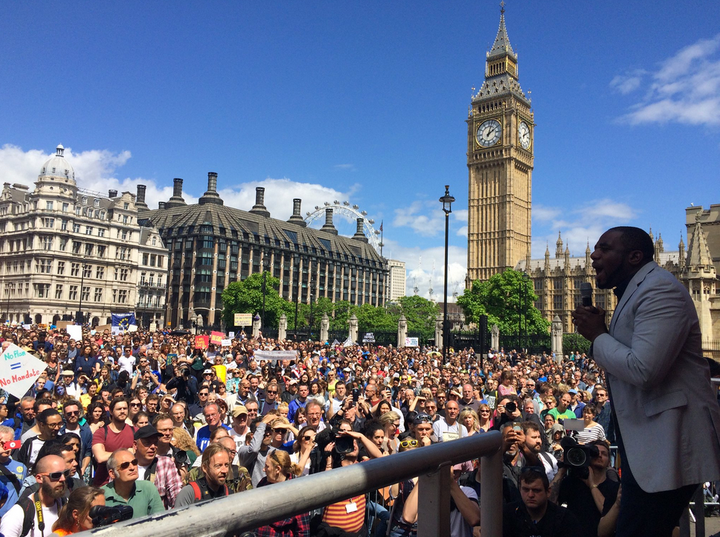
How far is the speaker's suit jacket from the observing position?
2.27 m

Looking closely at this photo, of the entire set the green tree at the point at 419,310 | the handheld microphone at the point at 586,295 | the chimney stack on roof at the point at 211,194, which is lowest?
the handheld microphone at the point at 586,295

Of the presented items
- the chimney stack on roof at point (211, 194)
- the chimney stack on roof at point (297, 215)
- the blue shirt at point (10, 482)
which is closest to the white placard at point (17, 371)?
the blue shirt at point (10, 482)

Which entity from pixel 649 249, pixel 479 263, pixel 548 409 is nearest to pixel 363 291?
pixel 479 263

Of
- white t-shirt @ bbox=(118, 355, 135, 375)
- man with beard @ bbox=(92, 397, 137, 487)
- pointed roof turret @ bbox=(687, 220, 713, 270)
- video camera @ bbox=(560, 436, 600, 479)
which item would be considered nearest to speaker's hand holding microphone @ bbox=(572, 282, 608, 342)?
video camera @ bbox=(560, 436, 600, 479)

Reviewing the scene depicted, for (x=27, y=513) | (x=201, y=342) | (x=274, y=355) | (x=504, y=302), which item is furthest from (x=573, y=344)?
(x=27, y=513)

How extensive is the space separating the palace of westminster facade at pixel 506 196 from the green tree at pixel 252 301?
127ft

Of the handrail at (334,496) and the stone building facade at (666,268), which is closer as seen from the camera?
the handrail at (334,496)

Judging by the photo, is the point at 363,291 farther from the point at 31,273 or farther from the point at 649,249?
the point at 649,249

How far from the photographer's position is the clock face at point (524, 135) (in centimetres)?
10356

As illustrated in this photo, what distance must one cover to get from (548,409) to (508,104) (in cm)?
9941

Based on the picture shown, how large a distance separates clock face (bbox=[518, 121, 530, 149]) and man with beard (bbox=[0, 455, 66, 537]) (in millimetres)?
105943

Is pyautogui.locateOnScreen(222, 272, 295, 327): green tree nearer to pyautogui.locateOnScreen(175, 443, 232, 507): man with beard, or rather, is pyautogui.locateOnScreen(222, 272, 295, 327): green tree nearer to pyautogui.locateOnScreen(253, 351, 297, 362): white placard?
pyautogui.locateOnScreen(253, 351, 297, 362): white placard

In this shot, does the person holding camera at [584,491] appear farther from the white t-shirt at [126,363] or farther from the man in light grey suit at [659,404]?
the white t-shirt at [126,363]

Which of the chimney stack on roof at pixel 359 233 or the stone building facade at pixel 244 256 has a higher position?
the chimney stack on roof at pixel 359 233
